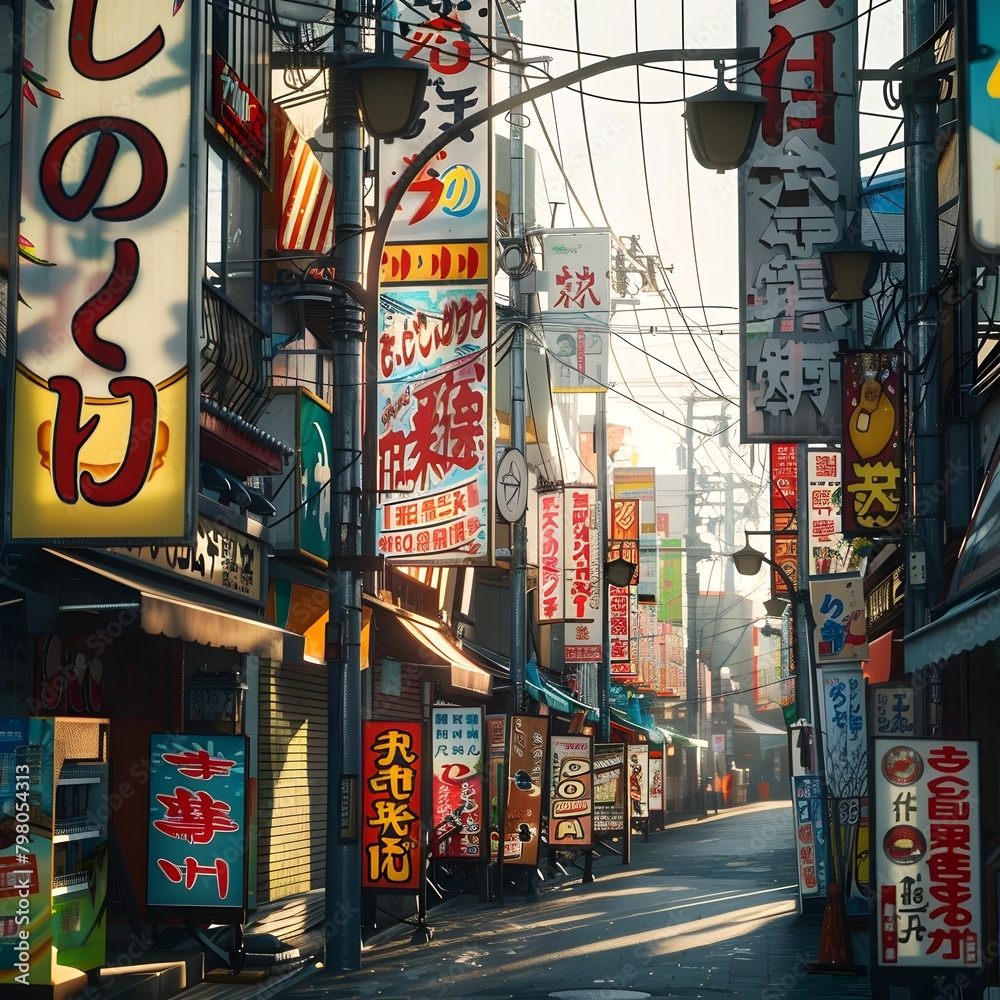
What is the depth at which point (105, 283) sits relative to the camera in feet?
38.1

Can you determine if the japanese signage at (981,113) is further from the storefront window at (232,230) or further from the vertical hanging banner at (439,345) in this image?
the vertical hanging banner at (439,345)

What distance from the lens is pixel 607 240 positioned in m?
34.5

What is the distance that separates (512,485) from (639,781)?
65.6 feet

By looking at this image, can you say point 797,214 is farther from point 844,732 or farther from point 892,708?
point 844,732

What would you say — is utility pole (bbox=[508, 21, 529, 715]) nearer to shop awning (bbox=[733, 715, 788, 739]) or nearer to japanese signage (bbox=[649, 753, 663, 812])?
japanese signage (bbox=[649, 753, 663, 812])

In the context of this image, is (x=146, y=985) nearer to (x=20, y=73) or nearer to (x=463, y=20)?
(x=20, y=73)

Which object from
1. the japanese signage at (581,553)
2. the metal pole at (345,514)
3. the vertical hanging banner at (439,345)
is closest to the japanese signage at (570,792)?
the japanese signage at (581,553)

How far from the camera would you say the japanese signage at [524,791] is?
2466cm

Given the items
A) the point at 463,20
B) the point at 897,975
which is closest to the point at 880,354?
the point at 463,20

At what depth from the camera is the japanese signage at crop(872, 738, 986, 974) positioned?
10.2 m

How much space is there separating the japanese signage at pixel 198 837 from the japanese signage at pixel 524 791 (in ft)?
37.8

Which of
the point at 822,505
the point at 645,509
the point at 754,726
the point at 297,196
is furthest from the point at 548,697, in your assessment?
the point at 754,726

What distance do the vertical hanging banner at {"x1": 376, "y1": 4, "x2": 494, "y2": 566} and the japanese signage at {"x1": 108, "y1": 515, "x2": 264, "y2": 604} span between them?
6.03 feet

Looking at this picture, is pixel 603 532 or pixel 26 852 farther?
pixel 603 532
